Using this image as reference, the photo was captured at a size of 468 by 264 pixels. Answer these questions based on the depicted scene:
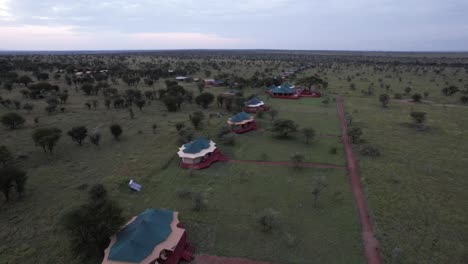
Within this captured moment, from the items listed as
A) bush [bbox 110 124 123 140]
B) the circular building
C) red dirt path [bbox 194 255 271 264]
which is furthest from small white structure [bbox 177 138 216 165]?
red dirt path [bbox 194 255 271 264]

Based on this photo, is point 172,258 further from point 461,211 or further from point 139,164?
point 461,211

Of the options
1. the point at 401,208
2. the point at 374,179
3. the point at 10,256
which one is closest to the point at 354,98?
the point at 374,179

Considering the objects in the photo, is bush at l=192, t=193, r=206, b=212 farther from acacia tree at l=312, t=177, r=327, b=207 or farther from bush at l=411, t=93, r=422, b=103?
bush at l=411, t=93, r=422, b=103

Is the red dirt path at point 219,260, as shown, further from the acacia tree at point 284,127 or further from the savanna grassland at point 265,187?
the acacia tree at point 284,127

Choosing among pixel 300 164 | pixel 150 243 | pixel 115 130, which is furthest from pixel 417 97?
pixel 150 243

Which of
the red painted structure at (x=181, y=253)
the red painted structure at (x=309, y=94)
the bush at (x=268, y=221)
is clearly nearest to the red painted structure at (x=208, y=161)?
the bush at (x=268, y=221)

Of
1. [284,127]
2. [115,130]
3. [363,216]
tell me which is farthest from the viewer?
[284,127]

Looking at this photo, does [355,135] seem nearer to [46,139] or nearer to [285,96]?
[285,96]
